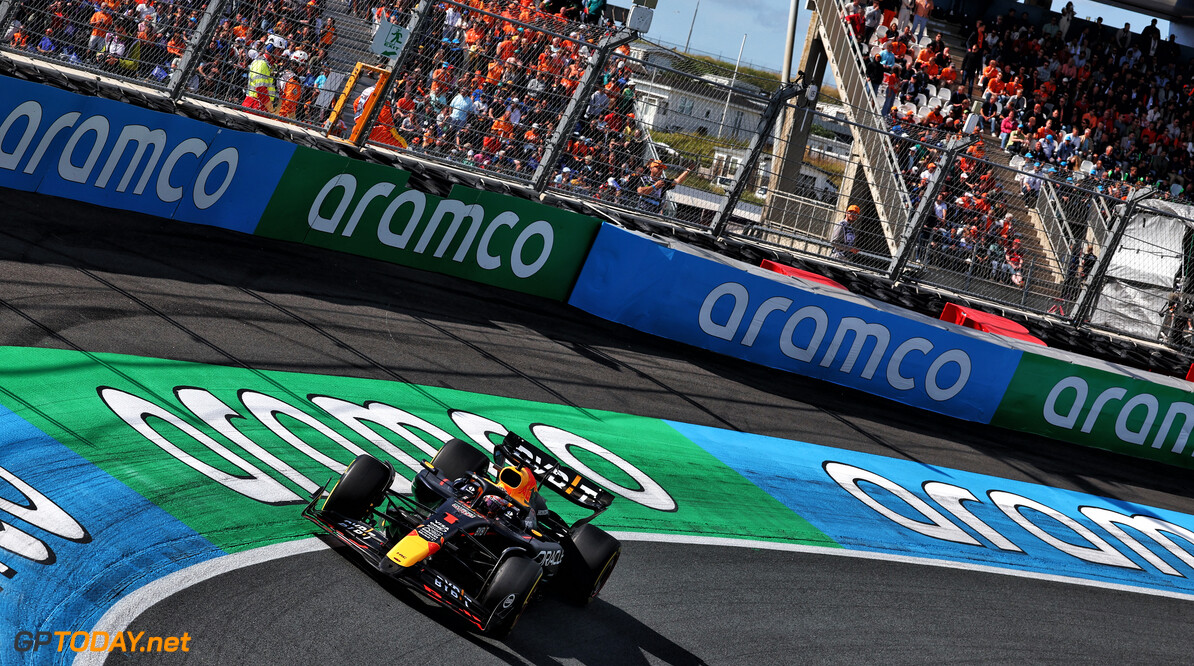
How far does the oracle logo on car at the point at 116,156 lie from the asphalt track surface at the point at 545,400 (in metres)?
0.32

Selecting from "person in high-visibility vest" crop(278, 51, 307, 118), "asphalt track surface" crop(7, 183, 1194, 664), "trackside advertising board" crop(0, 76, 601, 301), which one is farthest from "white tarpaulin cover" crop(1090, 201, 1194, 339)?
"person in high-visibility vest" crop(278, 51, 307, 118)

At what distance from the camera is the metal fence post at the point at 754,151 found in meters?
12.0

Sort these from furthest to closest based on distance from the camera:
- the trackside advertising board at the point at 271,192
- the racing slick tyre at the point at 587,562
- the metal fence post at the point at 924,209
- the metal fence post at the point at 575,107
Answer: the metal fence post at the point at 924,209 → the metal fence post at the point at 575,107 → the trackside advertising board at the point at 271,192 → the racing slick tyre at the point at 587,562

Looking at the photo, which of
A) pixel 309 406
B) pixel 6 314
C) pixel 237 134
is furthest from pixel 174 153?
pixel 309 406

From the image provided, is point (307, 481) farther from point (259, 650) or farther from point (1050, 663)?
point (1050, 663)

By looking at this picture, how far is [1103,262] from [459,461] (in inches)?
399

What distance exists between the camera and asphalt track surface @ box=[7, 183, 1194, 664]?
5.79m

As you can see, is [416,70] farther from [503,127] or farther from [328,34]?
[503,127]

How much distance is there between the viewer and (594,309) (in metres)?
12.2

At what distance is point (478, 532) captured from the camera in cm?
607

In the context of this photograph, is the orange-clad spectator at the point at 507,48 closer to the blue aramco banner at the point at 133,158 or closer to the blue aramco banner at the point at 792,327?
the blue aramco banner at the point at 792,327

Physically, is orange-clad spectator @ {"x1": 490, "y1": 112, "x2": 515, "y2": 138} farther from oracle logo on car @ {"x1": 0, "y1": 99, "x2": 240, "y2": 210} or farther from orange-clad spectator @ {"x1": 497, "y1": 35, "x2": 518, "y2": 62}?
oracle logo on car @ {"x1": 0, "y1": 99, "x2": 240, "y2": 210}

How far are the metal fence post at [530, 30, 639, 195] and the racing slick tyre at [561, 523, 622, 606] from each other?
20.9 feet

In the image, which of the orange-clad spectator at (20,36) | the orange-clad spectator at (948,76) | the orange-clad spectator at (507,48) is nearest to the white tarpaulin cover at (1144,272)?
the orange-clad spectator at (948,76)
